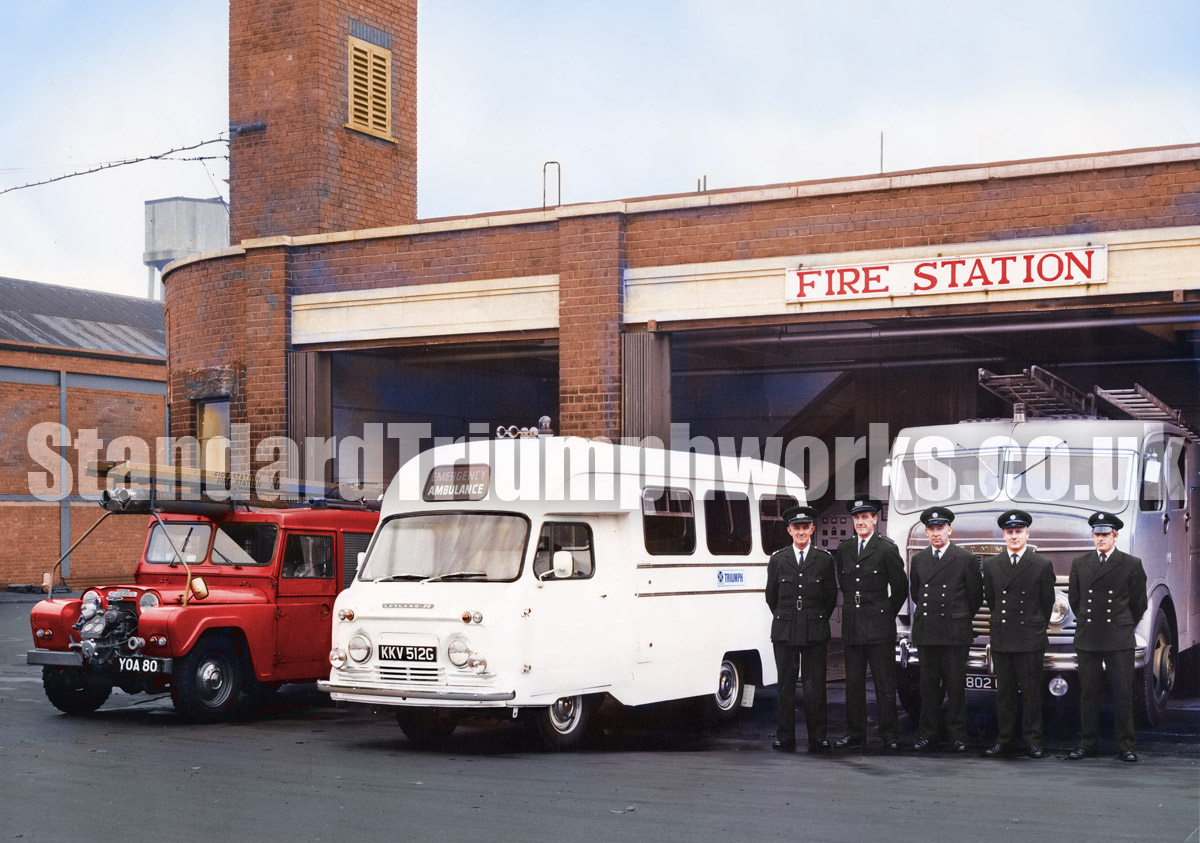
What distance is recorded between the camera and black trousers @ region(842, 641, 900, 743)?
37.1 feet

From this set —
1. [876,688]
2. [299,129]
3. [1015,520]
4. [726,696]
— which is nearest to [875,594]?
[876,688]

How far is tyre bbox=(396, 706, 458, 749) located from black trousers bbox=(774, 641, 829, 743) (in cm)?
259

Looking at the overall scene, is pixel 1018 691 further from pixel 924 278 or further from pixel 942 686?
pixel 924 278

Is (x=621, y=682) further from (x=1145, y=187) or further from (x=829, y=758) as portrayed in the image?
(x=1145, y=187)

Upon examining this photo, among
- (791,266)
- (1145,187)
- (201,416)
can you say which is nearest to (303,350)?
(201,416)

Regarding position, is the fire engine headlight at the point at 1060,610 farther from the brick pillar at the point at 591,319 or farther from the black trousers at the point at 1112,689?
the brick pillar at the point at 591,319

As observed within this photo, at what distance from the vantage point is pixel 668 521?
12773 millimetres

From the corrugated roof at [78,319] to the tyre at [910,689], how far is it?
29.5 metres

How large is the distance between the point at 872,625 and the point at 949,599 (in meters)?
0.61

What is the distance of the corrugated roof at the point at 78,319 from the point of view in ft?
132

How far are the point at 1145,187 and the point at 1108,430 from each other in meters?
3.46

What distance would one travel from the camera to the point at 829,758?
10930 mm

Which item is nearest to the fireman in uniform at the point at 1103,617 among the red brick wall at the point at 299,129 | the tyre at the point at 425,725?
the tyre at the point at 425,725

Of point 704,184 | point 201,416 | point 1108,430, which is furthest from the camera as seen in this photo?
point 704,184
